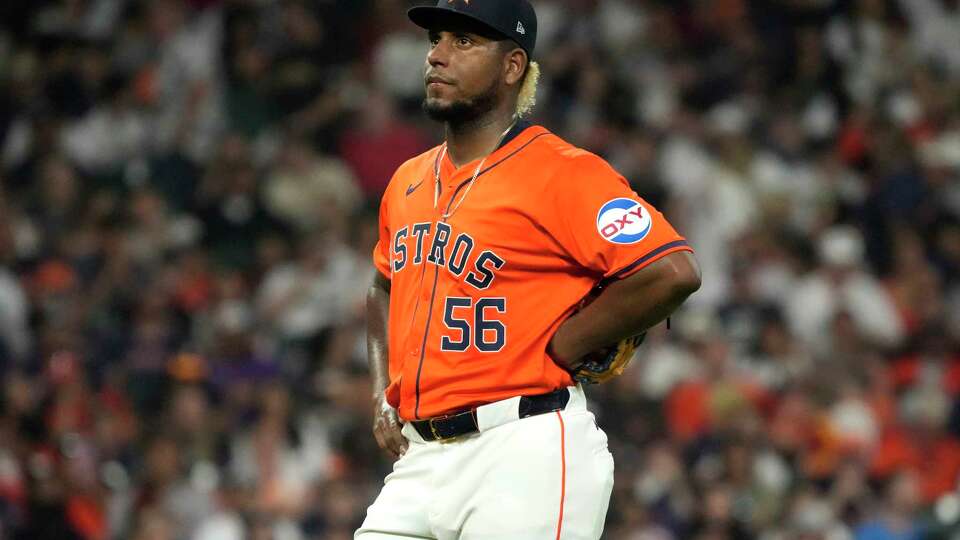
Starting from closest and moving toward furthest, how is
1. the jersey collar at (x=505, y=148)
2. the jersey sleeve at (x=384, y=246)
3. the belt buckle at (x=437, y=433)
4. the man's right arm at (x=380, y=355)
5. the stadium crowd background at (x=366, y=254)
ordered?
the belt buckle at (x=437, y=433), the jersey collar at (x=505, y=148), the man's right arm at (x=380, y=355), the jersey sleeve at (x=384, y=246), the stadium crowd background at (x=366, y=254)

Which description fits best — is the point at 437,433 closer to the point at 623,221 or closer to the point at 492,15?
the point at 623,221

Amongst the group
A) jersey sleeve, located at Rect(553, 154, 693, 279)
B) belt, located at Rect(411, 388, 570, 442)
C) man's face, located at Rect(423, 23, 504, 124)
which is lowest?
belt, located at Rect(411, 388, 570, 442)

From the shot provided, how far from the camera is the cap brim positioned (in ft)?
13.0

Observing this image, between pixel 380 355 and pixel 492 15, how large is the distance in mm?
1102

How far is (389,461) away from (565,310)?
4.92m

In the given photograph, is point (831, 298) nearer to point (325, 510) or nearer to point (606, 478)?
point (325, 510)

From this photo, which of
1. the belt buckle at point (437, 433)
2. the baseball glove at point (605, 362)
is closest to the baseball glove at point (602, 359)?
the baseball glove at point (605, 362)

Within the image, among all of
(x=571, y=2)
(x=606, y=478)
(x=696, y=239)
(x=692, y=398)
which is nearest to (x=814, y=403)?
(x=692, y=398)

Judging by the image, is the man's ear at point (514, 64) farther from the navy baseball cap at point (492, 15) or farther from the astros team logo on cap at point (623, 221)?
the astros team logo on cap at point (623, 221)

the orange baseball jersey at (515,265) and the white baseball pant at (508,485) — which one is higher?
the orange baseball jersey at (515,265)

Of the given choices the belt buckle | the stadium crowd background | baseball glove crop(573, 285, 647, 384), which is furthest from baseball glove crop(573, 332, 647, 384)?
the stadium crowd background

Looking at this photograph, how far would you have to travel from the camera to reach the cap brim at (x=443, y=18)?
396 centimetres

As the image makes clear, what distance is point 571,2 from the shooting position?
12195 millimetres

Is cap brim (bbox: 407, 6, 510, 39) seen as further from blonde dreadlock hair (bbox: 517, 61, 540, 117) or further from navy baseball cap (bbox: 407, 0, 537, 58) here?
blonde dreadlock hair (bbox: 517, 61, 540, 117)
